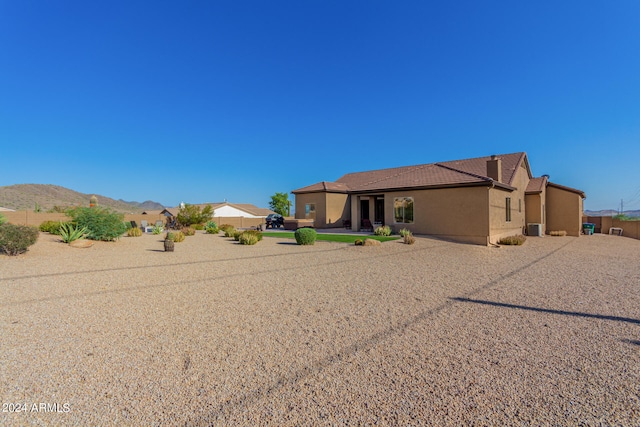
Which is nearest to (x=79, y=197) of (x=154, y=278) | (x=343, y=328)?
(x=154, y=278)

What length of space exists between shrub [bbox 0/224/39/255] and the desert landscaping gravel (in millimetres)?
2852

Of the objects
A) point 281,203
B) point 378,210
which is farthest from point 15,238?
point 281,203

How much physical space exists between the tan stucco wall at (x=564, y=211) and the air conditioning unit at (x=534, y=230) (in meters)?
2.79

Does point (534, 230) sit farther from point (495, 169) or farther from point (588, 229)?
point (495, 169)

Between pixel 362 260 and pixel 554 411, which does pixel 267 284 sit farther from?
pixel 554 411

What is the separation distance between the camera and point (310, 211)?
2720cm

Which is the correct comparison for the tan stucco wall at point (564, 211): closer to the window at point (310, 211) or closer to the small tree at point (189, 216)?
the window at point (310, 211)

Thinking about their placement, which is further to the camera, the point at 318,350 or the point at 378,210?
the point at 378,210

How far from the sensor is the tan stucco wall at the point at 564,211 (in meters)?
22.5

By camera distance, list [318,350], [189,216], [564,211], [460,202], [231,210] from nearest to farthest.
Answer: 1. [318,350]
2. [460,202]
3. [564,211]
4. [189,216]
5. [231,210]

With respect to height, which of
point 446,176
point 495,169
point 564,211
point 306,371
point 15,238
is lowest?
point 306,371

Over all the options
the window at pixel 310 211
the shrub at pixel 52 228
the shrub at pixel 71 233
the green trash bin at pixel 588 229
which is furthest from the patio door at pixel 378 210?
the shrub at pixel 52 228

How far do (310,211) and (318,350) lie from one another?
23.3 metres

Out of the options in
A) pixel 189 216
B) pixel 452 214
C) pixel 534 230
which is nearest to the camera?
pixel 452 214
